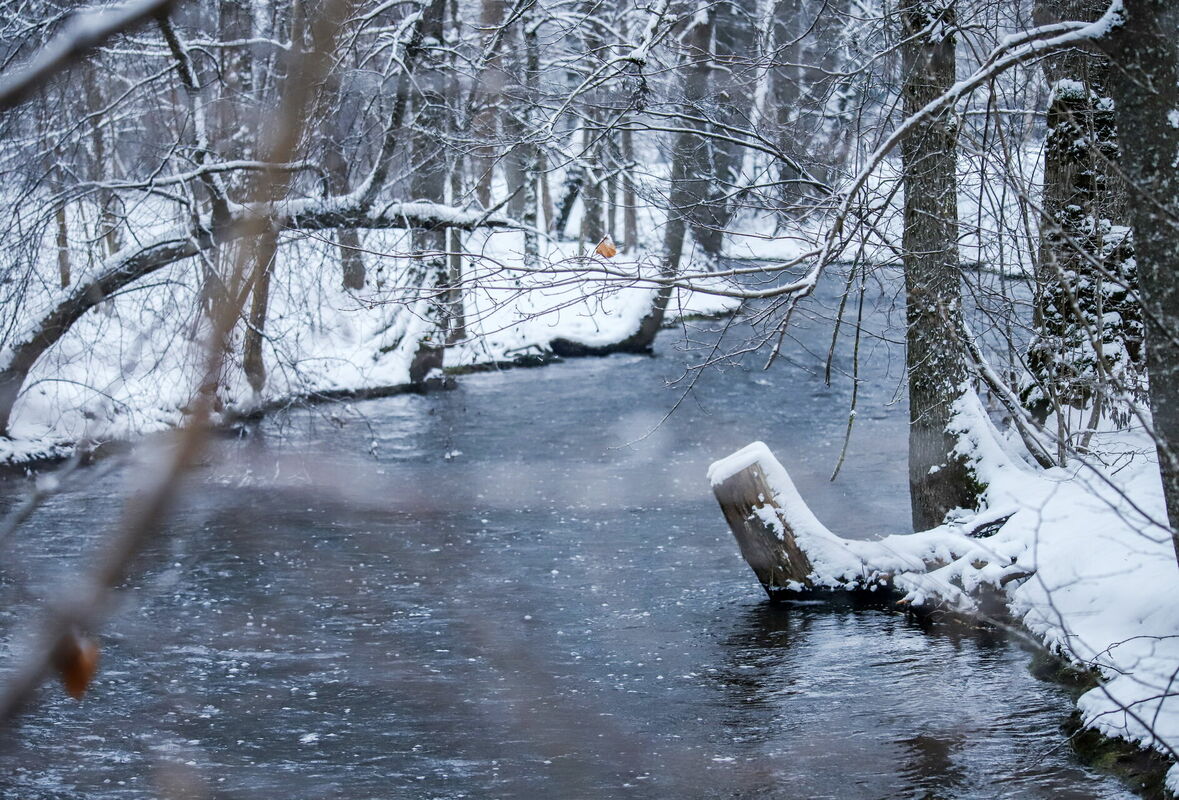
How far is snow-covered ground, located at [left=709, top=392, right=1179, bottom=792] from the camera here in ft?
23.5

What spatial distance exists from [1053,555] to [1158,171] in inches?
175

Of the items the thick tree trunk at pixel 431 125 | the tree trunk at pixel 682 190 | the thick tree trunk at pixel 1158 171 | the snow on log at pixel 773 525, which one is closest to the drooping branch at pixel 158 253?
the thick tree trunk at pixel 431 125

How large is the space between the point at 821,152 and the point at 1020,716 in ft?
17.9

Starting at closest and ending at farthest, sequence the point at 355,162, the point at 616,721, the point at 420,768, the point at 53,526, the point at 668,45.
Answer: the point at 420,768 < the point at 616,721 < the point at 668,45 < the point at 53,526 < the point at 355,162

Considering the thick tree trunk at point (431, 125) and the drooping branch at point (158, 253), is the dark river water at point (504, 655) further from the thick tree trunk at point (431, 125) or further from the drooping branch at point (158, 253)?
the thick tree trunk at point (431, 125)

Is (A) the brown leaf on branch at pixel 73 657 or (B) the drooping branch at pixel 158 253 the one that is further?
(B) the drooping branch at pixel 158 253

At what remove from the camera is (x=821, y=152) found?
426 inches

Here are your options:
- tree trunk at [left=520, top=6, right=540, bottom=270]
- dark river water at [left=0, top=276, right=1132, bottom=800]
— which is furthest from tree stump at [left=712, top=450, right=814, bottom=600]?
tree trunk at [left=520, top=6, right=540, bottom=270]

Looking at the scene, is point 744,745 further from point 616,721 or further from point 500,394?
point 500,394

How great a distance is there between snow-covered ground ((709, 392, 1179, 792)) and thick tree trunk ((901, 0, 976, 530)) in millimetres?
267

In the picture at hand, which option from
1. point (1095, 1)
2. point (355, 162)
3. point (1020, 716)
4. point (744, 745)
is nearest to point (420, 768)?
point (744, 745)

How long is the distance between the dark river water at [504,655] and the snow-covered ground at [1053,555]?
14.6 inches

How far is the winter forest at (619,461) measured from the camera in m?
4.98

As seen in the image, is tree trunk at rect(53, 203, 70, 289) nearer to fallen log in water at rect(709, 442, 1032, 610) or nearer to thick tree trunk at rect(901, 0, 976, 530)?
fallen log in water at rect(709, 442, 1032, 610)
